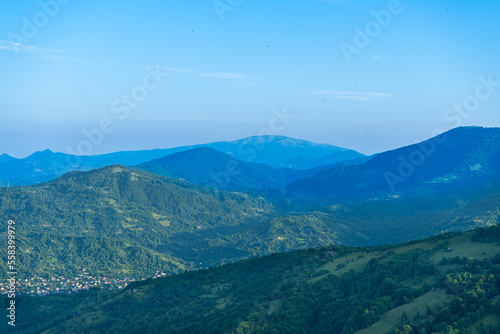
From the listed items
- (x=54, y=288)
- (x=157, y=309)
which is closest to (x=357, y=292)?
(x=157, y=309)

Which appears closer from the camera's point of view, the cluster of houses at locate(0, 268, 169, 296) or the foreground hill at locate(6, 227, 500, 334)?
the foreground hill at locate(6, 227, 500, 334)

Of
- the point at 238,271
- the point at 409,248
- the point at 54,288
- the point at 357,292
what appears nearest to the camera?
the point at 357,292

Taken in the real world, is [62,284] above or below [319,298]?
Answer: below

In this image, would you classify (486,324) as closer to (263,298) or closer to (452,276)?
(452,276)

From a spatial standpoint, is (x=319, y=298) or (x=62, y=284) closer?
(x=319, y=298)
